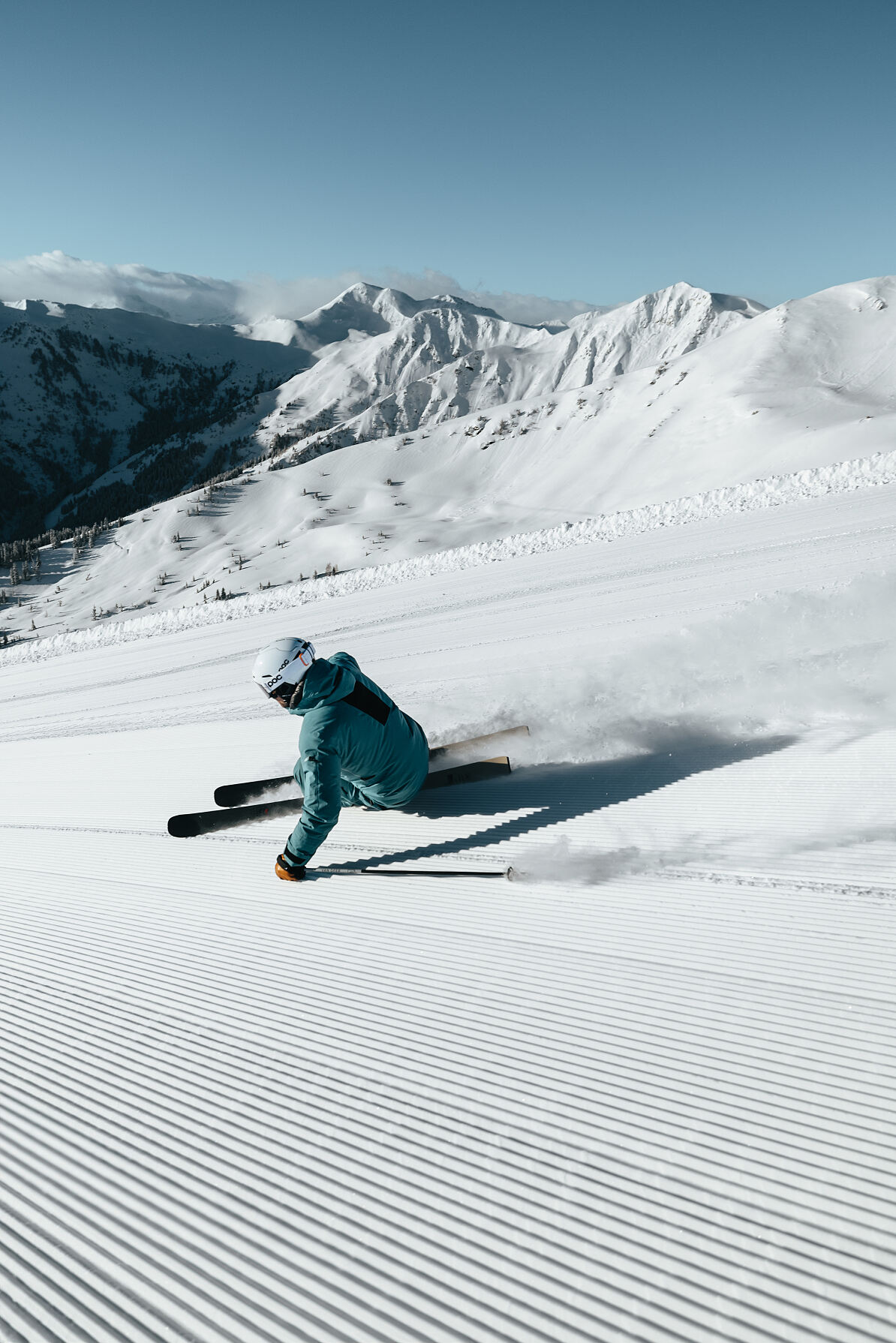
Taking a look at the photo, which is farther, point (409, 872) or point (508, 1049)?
point (409, 872)

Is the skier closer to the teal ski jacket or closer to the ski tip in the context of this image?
the teal ski jacket

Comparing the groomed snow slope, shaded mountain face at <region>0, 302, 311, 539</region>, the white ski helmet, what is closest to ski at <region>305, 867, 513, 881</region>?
the groomed snow slope

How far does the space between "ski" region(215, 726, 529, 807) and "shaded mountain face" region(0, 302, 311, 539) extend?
101596mm

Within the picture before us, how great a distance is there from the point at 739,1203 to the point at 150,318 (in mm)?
222677

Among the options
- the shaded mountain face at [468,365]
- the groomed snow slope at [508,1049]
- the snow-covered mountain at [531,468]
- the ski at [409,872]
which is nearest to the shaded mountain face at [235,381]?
the shaded mountain face at [468,365]

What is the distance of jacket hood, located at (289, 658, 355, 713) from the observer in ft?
12.1

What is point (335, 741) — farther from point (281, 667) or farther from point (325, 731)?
point (281, 667)

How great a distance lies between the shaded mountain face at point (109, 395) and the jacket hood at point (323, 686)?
339 feet

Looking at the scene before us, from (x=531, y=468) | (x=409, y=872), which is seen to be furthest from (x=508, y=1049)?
(x=531, y=468)

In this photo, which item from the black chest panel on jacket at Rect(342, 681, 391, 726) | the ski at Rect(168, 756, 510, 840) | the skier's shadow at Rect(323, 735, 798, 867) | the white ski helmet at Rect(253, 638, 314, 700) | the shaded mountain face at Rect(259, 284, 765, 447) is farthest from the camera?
the shaded mountain face at Rect(259, 284, 765, 447)

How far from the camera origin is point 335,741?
12.6 feet

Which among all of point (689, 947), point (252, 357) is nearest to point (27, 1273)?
point (689, 947)

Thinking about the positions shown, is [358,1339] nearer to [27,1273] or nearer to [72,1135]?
[27,1273]

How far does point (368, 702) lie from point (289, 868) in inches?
37.9
